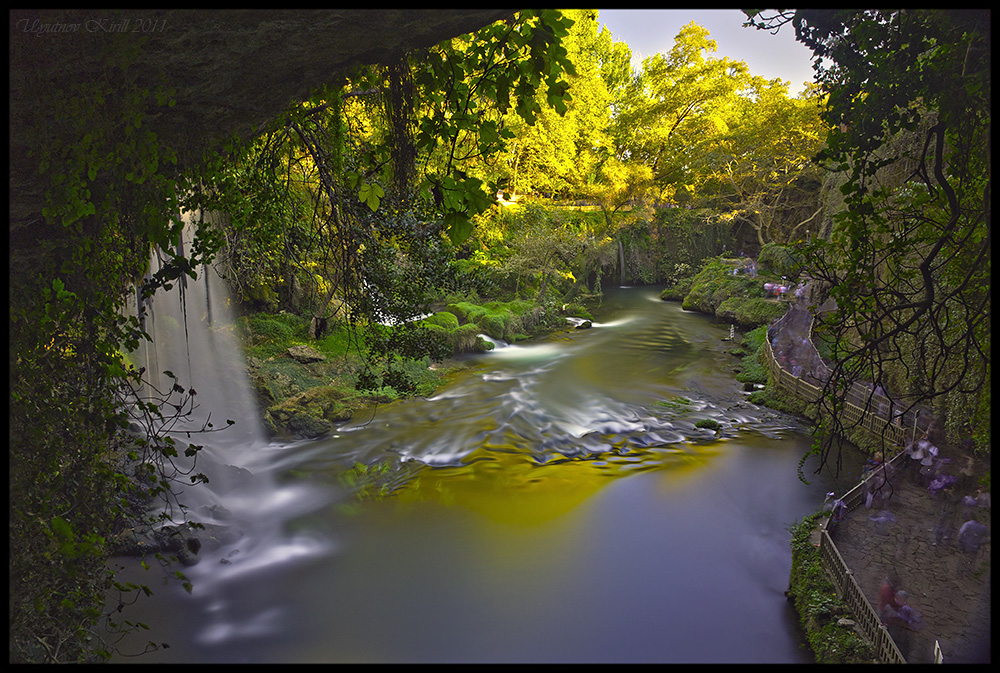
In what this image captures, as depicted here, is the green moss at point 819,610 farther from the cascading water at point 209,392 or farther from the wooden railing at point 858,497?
the cascading water at point 209,392

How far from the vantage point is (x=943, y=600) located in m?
5.13

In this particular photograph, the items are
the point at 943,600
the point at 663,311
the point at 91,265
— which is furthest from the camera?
the point at 663,311

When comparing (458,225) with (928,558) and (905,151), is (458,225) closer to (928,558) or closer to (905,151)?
(905,151)

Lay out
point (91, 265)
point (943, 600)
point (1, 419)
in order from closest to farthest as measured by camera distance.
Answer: point (1, 419) < point (91, 265) < point (943, 600)

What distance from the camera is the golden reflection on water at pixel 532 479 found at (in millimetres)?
7781

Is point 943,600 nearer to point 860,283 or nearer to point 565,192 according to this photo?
point 860,283

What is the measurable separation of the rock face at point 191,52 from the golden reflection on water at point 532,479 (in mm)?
5982

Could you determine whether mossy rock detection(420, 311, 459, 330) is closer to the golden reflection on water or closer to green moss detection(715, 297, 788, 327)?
the golden reflection on water

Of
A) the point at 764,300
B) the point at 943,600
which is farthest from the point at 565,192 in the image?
the point at 943,600

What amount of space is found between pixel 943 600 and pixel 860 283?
13.8 ft

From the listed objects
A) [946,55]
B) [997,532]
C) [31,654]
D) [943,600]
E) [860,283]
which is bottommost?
[943,600]

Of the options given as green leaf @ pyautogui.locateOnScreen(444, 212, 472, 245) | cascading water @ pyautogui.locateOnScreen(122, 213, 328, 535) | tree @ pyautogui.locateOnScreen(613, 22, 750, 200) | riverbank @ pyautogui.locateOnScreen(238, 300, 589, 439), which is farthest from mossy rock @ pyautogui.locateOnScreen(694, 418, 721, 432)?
tree @ pyautogui.locateOnScreen(613, 22, 750, 200)

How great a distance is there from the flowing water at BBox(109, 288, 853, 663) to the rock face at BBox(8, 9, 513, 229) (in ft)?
14.5

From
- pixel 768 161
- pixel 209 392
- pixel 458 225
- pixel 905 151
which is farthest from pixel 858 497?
pixel 768 161
